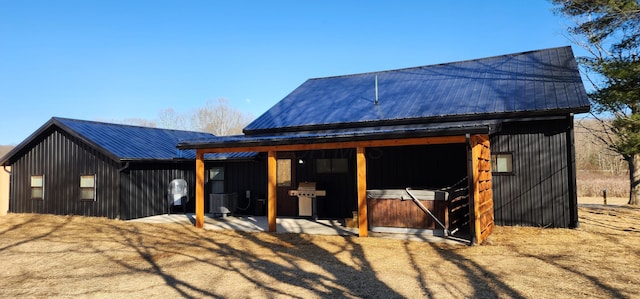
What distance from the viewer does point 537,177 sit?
10492 mm

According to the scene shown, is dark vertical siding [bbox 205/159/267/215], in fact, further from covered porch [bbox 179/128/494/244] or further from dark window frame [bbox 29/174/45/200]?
dark window frame [bbox 29/174/45/200]

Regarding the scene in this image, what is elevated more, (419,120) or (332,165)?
(419,120)

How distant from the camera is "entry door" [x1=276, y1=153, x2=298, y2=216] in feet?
46.1

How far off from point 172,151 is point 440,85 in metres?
11.0

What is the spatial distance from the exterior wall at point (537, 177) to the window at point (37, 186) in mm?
16516

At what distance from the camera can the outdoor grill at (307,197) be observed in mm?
12742

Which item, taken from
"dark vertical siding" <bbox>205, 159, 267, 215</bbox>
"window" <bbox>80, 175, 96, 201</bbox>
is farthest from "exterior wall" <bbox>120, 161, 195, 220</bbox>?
"dark vertical siding" <bbox>205, 159, 267, 215</bbox>

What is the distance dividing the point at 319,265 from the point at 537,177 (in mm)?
6836

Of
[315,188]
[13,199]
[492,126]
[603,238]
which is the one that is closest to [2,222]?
[13,199]

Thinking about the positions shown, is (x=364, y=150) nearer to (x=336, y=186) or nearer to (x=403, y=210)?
(x=403, y=210)

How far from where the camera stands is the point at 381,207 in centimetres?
980

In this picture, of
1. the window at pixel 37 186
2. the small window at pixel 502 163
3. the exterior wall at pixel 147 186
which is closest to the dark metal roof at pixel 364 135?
the small window at pixel 502 163

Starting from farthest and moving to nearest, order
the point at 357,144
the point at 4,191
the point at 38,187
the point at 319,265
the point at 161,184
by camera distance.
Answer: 1. the point at 4,191
2. the point at 38,187
3. the point at 161,184
4. the point at 357,144
5. the point at 319,265

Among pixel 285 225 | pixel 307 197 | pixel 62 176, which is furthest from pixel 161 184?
pixel 285 225
